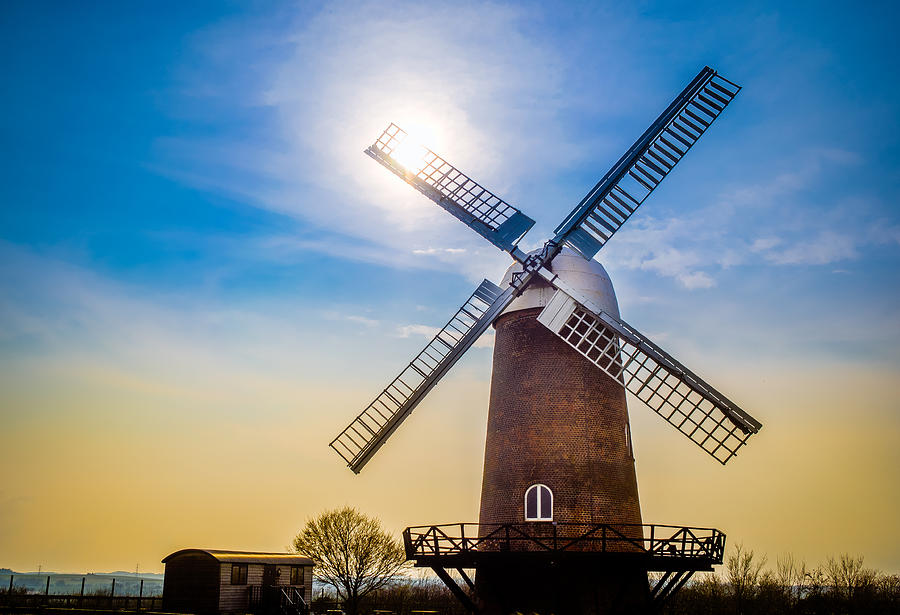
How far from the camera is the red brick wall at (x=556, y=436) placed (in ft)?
52.8

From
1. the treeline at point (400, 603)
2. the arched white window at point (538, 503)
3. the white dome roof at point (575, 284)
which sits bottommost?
the treeline at point (400, 603)

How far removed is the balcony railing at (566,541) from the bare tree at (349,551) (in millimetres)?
20660

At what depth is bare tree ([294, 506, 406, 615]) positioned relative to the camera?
116 ft

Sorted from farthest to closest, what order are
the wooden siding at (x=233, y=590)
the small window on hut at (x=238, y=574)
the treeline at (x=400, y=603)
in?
the treeline at (x=400, y=603)
the small window on hut at (x=238, y=574)
the wooden siding at (x=233, y=590)

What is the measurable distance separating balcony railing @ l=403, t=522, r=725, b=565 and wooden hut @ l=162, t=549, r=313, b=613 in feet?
38.8

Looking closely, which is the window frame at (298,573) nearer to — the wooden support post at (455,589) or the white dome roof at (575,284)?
the wooden support post at (455,589)

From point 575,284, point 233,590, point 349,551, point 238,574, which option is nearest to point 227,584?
point 233,590

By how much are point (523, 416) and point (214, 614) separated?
566 inches

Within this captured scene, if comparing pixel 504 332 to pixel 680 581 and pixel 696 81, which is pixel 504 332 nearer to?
pixel 680 581

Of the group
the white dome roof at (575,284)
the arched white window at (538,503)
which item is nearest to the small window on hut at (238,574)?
the arched white window at (538,503)

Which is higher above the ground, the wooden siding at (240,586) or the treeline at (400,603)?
the wooden siding at (240,586)

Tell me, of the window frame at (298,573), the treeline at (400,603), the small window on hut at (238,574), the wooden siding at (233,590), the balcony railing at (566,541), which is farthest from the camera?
the treeline at (400,603)

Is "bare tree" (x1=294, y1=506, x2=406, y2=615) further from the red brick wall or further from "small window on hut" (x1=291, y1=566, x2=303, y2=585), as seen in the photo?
the red brick wall

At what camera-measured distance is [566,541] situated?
1549 cm
